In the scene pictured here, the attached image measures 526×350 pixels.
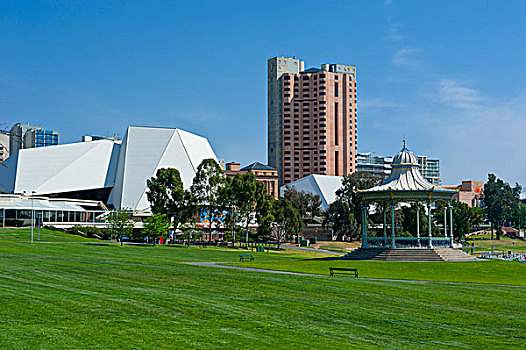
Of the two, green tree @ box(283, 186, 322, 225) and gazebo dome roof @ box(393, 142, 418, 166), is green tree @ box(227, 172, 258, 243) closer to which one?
gazebo dome roof @ box(393, 142, 418, 166)

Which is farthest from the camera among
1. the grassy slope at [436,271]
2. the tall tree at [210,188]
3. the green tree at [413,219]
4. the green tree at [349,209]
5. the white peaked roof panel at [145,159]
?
the white peaked roof panel at [145,159]

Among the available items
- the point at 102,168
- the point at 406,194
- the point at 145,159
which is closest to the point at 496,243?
the point at 145,159

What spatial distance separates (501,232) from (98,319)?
139 meters

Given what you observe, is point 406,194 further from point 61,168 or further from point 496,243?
point 496,243

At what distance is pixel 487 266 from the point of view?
143 feet

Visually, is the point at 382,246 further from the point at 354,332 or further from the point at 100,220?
the point at 100,220

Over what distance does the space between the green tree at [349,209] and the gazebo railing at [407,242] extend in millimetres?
46289

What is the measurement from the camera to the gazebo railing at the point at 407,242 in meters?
51.6

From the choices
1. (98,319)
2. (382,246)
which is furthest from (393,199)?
(98,319)

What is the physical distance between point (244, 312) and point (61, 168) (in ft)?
318

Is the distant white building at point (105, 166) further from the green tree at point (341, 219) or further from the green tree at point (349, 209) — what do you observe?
the green tree at point (349, 209)

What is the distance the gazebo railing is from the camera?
51.6 meters

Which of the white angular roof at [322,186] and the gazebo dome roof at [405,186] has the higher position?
the white angular roof at [322,186]

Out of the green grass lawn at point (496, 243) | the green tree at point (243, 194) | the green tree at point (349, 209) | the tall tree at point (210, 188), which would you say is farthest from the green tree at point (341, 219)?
the tall tree at point (210, 188)
